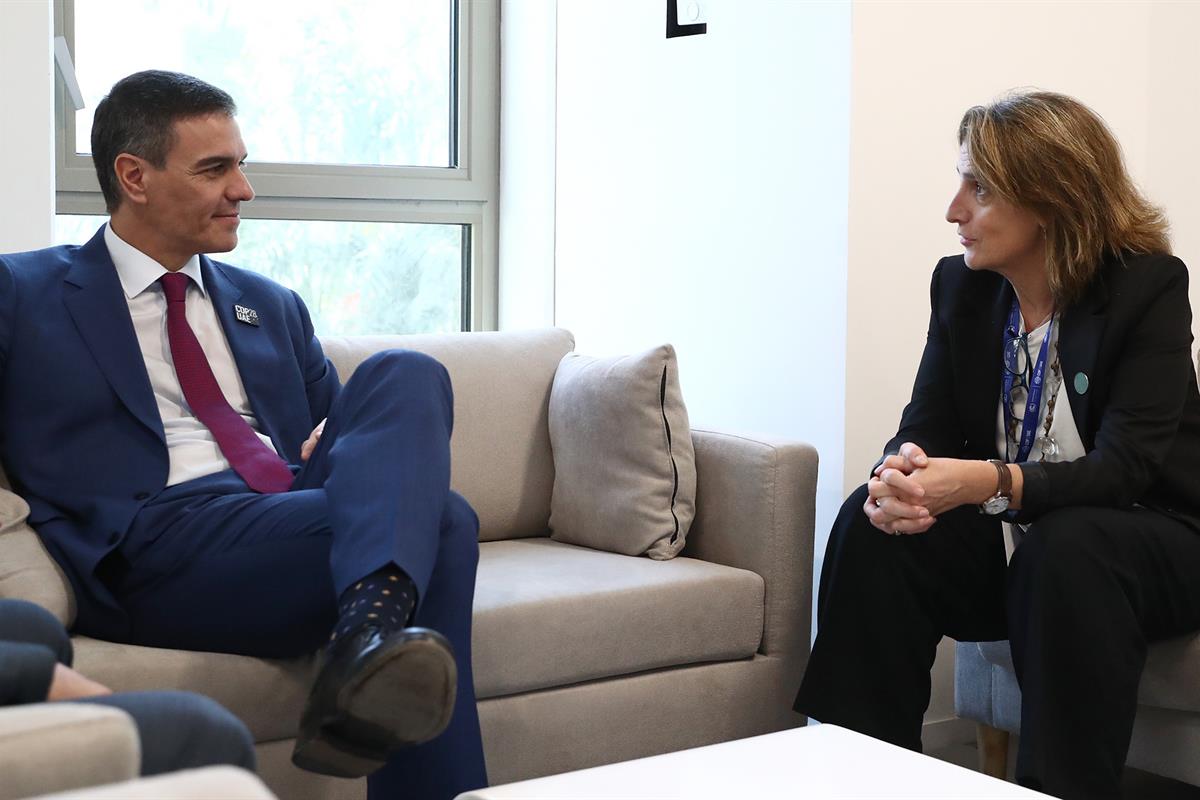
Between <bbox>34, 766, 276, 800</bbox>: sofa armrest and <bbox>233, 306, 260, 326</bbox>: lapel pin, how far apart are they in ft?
4.50

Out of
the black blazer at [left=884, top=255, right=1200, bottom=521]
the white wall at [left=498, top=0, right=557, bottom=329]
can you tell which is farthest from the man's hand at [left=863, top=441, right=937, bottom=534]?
the white wall at [left=498, top=0, right=557, bottom=329]

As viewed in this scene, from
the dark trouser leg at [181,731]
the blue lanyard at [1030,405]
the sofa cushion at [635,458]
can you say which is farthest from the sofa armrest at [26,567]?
the blue lanyard at [1030,405]

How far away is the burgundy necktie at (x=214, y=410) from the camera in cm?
218

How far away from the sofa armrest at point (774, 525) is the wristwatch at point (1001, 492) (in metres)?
0.40

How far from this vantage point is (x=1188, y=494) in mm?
2311

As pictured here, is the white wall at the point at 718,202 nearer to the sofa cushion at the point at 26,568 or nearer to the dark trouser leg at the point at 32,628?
the sofa cushion at the point at 26,568

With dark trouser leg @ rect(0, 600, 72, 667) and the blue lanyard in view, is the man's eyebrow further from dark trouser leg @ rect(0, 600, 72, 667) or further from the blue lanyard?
the blue lanyard

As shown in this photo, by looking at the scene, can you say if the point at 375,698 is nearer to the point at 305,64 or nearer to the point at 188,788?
the point at 188,788

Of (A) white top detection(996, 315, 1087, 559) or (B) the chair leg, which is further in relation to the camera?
(B) the chair leg

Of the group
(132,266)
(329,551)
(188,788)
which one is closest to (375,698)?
(329,551)

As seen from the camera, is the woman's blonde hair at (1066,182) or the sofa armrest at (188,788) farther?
the woman's blonde hair at (1066,182)

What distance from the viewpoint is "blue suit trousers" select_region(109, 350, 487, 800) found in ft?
6.09

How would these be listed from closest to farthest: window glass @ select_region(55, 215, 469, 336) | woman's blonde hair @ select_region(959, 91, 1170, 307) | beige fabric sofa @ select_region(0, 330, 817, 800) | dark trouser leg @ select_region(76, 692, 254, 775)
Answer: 1. dark trouser leg @ select_region(76, 692, 254, 775)
2. beige fabric sofa @ select_region(0, 330, 817, 800)
3. woman's blonde hair @ select_region(959, 91, 1170, 307)
4. window glass @ select_region(55, 215, 469, 336)

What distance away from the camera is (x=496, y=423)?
9.39ft
